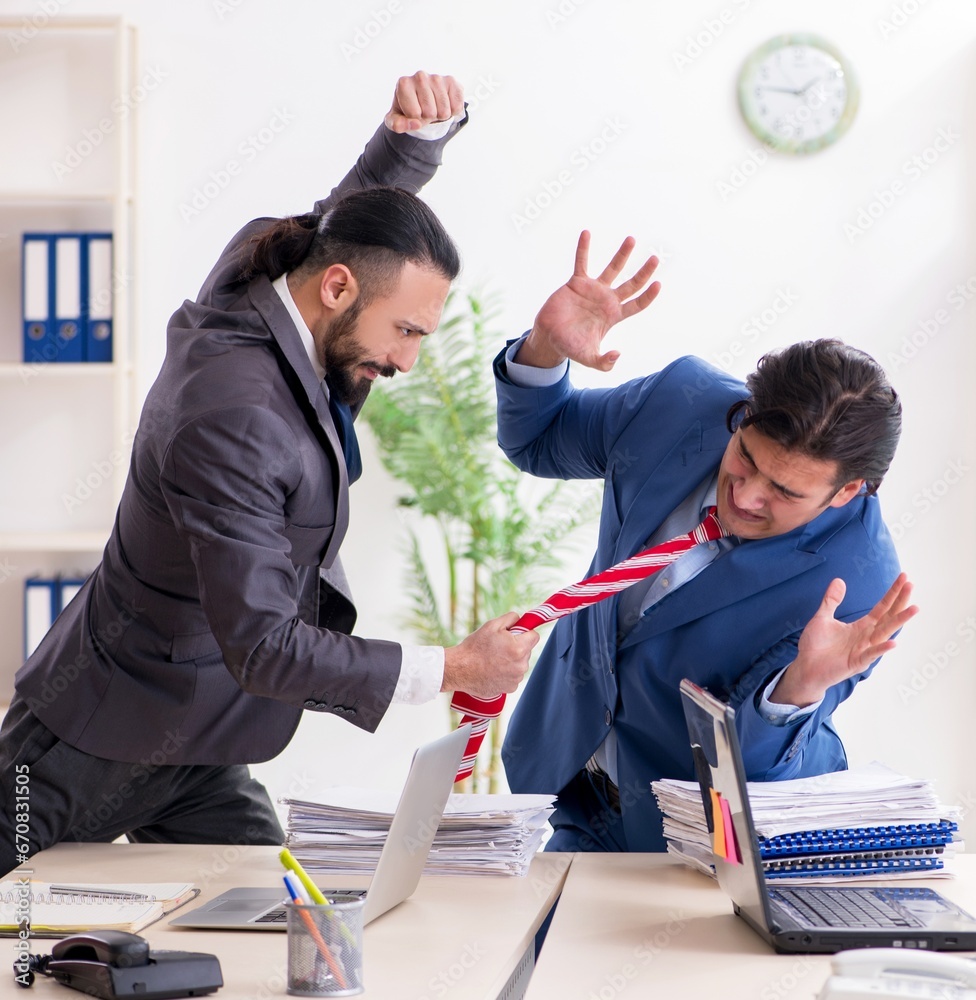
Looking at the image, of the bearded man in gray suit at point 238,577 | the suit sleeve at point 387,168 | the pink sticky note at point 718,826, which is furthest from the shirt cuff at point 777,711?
the suit sleeve at point 387,168

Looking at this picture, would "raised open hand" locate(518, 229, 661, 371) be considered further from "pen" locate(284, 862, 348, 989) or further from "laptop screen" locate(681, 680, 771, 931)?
"pen" locate(284, 862, 348, 989)

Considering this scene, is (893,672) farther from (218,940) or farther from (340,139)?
(218,940)

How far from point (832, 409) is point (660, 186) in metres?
2.31

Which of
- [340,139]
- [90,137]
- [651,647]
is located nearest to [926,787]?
[651,647]

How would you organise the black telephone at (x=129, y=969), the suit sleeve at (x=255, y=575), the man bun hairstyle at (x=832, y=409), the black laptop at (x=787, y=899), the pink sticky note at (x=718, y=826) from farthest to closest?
the man bun hairstyle at (x=832, y=409), the suit sleeve at (x=255, y=575), the pink sticky note at (x=718, y=826), the black laptop at (x=787, y=899), the black telephone at (x=129, y=969)

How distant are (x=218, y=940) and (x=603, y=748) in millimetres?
778

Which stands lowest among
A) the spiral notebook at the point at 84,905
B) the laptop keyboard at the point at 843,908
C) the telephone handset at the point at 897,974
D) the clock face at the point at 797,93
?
the spiral notebook at the point at 84,905

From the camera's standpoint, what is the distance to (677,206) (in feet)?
12.5

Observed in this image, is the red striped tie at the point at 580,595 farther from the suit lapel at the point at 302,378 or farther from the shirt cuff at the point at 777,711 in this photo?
the suit lapel at the point at 302,378

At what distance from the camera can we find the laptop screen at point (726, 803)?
4.30 ft

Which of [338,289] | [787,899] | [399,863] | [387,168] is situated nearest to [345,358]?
[338,289]

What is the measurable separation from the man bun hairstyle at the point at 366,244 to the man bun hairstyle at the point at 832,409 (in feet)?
1.82

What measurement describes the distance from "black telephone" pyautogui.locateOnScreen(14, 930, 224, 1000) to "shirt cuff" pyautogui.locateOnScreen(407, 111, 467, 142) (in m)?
1.45

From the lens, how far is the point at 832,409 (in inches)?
66.2
